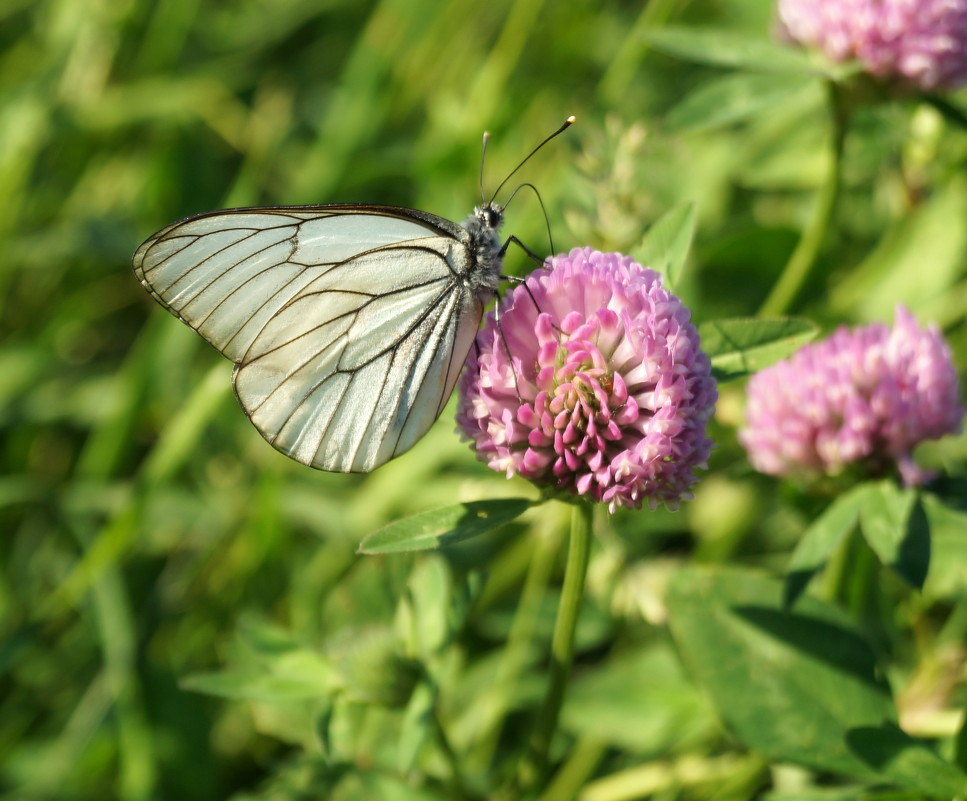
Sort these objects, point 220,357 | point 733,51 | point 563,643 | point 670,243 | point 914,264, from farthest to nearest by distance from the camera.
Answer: point 220,357 → point 914,264 → point 733,51 → point 670,243 → point 563,643

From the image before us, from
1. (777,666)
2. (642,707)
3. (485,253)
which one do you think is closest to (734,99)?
(485,253)

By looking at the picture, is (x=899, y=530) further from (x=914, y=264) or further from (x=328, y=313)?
(x=914, y=264)

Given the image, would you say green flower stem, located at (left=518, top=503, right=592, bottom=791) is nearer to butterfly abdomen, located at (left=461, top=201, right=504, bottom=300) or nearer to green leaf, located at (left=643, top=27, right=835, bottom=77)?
butterfly abdomen, located at (left=461, top=201, right=504, bottom=300)

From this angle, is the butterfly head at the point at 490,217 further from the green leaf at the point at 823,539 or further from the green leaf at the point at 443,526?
the green leaf at the point at 823,539

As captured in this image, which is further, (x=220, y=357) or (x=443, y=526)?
(x=220, y=357)

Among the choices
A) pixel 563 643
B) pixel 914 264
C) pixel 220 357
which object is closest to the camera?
pixel 563 643

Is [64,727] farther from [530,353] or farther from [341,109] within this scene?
[341,109]

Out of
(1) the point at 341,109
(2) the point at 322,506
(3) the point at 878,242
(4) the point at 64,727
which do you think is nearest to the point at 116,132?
(1) the point at 341,109

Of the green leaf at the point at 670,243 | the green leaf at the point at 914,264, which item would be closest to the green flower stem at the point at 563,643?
the green leaf at the point at 670,243
